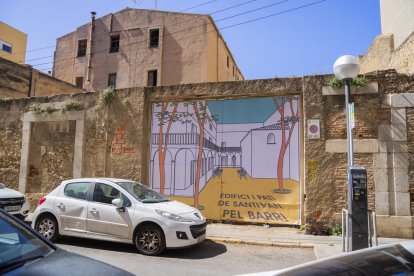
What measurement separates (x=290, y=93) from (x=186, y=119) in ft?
10.9

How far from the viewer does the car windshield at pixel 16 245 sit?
254cm

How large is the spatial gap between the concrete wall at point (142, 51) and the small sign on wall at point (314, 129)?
16821mm

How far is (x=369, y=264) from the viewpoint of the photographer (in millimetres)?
2045

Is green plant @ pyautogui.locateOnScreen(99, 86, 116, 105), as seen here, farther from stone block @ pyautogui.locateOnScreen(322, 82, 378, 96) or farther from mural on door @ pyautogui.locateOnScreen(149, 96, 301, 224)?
stone block @ pyautogui.locateOnScreen(322, 82, 378, 96)

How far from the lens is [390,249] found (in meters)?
2.26

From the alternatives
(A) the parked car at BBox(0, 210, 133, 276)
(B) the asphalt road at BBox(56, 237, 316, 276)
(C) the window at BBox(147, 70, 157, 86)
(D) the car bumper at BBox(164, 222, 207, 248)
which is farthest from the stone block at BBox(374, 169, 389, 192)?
(C) the window at BBox(147, 70, 157, 86)

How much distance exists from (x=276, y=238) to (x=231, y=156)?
9.32 feet

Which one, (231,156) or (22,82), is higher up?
(22,82)

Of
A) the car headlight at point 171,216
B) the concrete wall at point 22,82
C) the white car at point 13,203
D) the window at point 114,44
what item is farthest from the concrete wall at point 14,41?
the car headlight at point 171,216

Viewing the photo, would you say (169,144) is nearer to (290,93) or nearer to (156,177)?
(156,177)

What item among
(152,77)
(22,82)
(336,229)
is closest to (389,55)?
(336,229)

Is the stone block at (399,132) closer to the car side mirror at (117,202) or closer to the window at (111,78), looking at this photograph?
the car side mirror at (117,202)

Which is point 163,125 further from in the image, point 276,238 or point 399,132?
point 399,132

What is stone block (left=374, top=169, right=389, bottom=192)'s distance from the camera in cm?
818
